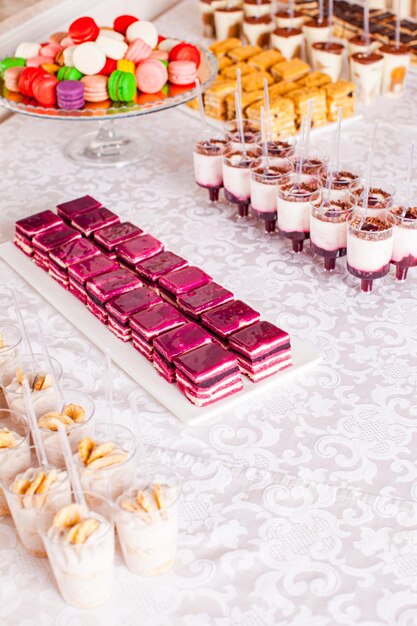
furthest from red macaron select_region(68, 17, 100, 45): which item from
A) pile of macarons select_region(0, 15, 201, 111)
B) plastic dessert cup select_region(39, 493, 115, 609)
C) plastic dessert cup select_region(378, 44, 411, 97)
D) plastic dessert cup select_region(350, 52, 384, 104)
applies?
plastic dessert cup select_region(39, 493, 115, 609)

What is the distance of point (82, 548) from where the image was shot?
44.1 inches

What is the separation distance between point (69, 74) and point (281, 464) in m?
1.49

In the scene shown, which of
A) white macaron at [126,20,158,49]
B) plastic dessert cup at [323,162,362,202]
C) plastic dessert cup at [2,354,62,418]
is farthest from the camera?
white macaron at [126,20,158,49]

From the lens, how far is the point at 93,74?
2.46 metres

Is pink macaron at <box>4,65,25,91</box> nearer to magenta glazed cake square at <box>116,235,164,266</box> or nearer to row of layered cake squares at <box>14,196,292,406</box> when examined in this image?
row of layered cake squares at <box>14,196,292,406</box>

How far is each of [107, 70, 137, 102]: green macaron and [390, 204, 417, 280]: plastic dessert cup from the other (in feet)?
2.97

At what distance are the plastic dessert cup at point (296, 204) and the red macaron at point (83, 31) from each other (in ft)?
2.87

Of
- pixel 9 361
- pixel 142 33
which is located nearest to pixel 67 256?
pixel 9 361

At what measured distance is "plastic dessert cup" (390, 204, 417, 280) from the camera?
1884mm

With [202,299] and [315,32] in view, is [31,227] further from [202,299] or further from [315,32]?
[315,32]

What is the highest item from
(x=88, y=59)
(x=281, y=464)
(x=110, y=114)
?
(x=88, y=59)

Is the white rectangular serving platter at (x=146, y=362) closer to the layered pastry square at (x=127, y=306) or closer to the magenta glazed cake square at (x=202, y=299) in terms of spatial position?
the layered pastry square at (x=127, y=306)

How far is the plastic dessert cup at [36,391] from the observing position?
1.42m

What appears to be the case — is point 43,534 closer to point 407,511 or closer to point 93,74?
point 407,511
